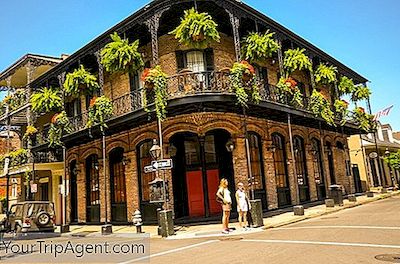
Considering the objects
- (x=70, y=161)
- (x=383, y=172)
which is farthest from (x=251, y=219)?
(x=383, y=172)

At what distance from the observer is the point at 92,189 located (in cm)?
1900

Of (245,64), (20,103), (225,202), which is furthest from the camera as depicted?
(20,103)

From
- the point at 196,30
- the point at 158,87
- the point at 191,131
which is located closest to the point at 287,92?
the point at 191,131

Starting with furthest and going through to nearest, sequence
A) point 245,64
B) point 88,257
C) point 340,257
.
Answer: point 245,64, point 88,257, point 340,257

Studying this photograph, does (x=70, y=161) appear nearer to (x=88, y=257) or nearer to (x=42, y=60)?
(x=42, y=60)

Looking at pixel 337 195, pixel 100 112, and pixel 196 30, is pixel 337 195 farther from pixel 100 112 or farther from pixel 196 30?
pixel 100 112

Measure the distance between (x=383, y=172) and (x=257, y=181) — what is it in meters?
21.5

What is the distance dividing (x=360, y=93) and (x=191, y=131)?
1260 centimetres

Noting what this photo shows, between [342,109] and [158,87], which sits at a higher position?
[342,109]

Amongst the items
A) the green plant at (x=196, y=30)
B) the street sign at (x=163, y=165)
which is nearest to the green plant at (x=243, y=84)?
the green plant at (x=196, y=30)

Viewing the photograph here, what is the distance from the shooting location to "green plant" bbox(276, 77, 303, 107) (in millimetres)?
15672

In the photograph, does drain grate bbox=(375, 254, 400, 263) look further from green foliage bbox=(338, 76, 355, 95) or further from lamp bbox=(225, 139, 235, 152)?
green foliage bbox=(338, 76, 355, 95)

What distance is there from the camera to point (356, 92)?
71.7 feet

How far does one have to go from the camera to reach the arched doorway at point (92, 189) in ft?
60.5
